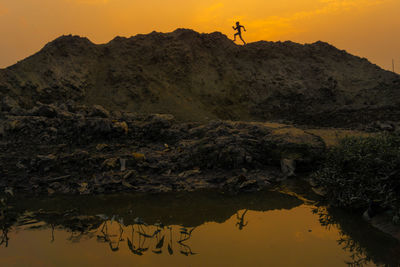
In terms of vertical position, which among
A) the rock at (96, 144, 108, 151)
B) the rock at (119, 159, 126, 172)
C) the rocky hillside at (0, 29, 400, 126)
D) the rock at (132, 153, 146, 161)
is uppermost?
the rocky hillside at (0, 29, 400, 126)

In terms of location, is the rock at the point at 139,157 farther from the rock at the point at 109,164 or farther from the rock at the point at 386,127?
the rock at the point at 386,127

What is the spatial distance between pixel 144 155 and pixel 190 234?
176 inches

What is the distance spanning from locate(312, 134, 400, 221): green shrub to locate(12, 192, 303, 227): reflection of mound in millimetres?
835

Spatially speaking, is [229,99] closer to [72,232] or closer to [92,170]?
[92,170]

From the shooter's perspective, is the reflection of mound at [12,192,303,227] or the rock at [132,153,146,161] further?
the rock at [132,153,146,161]

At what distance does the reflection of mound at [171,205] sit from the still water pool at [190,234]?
2 centimetres

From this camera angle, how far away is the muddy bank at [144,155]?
7.30m

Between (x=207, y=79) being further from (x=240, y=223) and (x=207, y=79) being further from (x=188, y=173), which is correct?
(x=240, y=223)

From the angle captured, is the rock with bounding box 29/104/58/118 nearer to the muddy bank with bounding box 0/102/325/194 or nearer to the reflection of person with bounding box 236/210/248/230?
the muddy bank with bounding box 0/102/325/194

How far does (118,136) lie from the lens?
1033 centimetres

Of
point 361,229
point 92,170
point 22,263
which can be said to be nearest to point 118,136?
point 92,170

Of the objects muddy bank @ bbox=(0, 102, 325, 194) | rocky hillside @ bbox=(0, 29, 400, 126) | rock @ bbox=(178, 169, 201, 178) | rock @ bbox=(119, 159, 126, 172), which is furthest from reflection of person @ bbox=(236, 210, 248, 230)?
rocky hillside @ bbox=(0, 29, 400, 126)

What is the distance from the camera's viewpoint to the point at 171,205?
619 cm

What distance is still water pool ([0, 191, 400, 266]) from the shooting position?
4.01m
